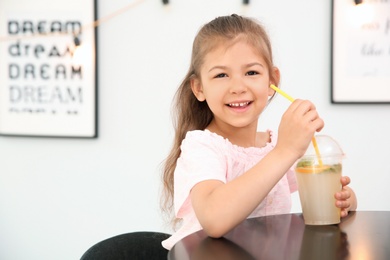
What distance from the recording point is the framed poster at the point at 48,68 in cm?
244

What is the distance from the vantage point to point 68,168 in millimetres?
2479

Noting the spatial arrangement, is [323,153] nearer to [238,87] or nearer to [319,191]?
[319,191]

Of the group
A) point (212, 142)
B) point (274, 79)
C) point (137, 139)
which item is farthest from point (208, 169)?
point (137, 139)

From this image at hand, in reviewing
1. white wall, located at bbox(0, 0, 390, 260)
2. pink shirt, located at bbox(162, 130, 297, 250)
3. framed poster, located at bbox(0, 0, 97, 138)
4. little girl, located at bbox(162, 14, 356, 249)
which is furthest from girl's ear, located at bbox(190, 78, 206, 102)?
framed poster, located at bbox(0, 0, 97, 138)

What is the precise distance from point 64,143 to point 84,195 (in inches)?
8.9

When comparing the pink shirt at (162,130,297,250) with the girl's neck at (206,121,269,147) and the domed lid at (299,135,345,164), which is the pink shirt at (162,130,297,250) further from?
the domed lid at (299,135,345,164)

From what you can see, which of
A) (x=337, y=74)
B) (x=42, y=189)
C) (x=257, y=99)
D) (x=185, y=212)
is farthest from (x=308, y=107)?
(x=42, y=189)

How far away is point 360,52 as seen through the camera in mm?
2295

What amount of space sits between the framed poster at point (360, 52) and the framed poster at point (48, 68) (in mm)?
939

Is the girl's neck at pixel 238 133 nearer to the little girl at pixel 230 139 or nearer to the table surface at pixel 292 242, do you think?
the little girl at pixel 230 139

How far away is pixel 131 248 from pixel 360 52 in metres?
1.37

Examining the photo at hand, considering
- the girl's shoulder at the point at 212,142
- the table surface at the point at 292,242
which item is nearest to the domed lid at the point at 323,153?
the table surface at the point at 292,242

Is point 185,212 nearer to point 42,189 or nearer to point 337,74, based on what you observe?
point 337,74

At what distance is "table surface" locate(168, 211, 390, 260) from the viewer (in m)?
0.86
